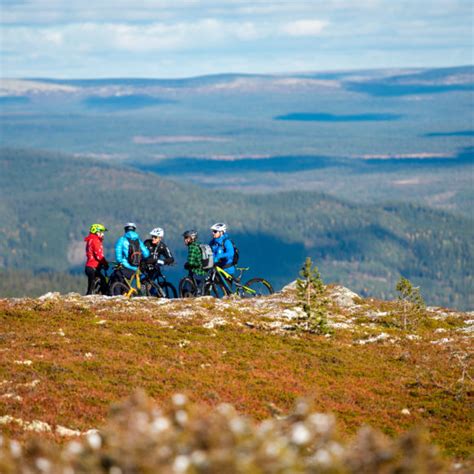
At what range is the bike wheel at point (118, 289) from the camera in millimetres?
40062

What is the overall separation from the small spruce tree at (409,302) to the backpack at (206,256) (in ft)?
27.5

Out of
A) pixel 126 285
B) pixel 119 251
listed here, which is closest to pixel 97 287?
pixel 126 285

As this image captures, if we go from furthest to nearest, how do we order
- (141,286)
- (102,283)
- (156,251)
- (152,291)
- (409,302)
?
1. (152,291)
2. (141,286)
3. (102,283)
4. (156,251)
5. (409,302)

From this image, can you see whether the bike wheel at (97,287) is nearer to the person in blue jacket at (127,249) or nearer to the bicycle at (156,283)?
the person in blue jacket at (127,249)

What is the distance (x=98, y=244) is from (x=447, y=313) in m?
16.2

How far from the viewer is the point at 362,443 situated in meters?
10.7

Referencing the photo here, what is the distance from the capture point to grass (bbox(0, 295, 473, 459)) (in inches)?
889

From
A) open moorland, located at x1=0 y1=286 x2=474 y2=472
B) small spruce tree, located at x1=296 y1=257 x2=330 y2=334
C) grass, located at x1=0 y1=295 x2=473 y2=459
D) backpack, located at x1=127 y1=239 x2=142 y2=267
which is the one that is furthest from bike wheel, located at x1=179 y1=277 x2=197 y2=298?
small spruce tree, located at x1=296 y1=257 x2=330 y2=334

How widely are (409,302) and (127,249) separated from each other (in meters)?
12.3

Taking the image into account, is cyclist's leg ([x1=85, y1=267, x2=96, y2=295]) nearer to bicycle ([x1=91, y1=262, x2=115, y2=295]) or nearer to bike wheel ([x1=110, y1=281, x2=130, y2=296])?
bicycle ([x1=91, y1=262, x2=115, y2=295])

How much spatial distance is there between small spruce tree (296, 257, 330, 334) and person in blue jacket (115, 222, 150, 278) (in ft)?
28.4

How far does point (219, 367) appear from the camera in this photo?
26.8 metres

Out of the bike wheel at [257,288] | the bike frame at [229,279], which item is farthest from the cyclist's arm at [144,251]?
the bike wheel at [257,288]

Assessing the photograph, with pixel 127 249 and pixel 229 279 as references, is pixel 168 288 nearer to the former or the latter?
pixel 229 279
